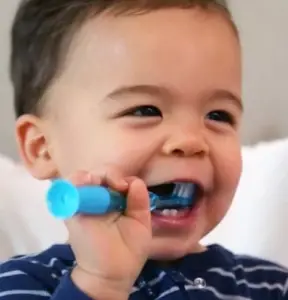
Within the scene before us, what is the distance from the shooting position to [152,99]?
791 millimetres

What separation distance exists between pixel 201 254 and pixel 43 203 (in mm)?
299

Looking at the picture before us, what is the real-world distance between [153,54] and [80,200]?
0.22 m

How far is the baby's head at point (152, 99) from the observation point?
30.7 inches

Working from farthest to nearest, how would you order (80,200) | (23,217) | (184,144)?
(23,217) → (184,144) → (80,200)

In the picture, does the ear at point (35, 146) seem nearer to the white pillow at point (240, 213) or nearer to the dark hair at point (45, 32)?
the dark hair at point (45, 32)

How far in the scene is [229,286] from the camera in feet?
2.86

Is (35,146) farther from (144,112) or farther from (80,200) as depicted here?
(80,200)

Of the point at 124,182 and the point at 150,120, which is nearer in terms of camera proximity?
the point at 124,182

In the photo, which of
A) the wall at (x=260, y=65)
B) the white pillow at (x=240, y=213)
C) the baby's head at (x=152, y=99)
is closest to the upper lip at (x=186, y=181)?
the baby's head at (x=152, y=99)

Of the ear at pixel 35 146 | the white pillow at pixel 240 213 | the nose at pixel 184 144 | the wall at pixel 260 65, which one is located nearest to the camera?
the nose at pixel 184 144

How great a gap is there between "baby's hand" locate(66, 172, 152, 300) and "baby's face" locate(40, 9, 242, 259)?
0.08 meters

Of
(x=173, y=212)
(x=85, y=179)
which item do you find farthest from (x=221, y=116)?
(x=85, y=179)

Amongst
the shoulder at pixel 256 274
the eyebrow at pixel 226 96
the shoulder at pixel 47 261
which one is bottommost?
the shoulder at pixel 256 274

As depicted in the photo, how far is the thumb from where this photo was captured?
2.25ft
